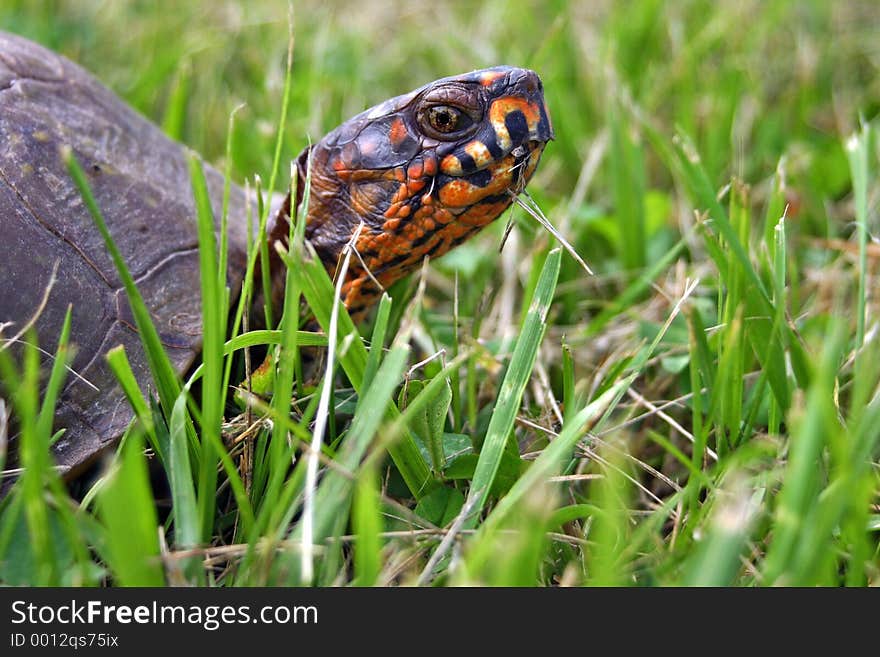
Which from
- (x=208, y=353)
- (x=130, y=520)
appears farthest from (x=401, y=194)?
(x=130, y=520)

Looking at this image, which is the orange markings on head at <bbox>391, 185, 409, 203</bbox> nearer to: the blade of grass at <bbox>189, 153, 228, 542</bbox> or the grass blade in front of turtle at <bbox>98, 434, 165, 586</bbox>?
the blade of grass at <bbox>189, 153, 228, 542</bbox>

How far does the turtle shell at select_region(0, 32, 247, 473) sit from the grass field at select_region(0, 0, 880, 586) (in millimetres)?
90

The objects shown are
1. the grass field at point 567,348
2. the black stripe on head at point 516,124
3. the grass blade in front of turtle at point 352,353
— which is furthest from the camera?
the black stripe on head at point 516,124

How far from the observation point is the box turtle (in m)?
1.20

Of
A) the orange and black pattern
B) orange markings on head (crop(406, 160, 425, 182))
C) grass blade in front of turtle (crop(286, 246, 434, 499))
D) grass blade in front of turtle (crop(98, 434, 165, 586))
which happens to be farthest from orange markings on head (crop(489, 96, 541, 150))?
grass blade in front of turtle (crop(98, 434, 165, 586))

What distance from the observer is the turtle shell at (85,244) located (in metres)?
1.19

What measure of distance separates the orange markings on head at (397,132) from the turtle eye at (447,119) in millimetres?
49

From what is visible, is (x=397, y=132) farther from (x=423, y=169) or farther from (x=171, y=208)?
(x=171, y=208)

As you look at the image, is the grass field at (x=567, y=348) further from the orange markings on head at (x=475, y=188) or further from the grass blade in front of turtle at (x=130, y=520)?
the orange markings on head at (x=475, y=188)

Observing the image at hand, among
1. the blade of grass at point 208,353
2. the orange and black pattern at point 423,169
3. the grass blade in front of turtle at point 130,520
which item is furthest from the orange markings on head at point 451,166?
the grass blade in front of turtle at point 130,520

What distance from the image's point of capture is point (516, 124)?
1.19 m
